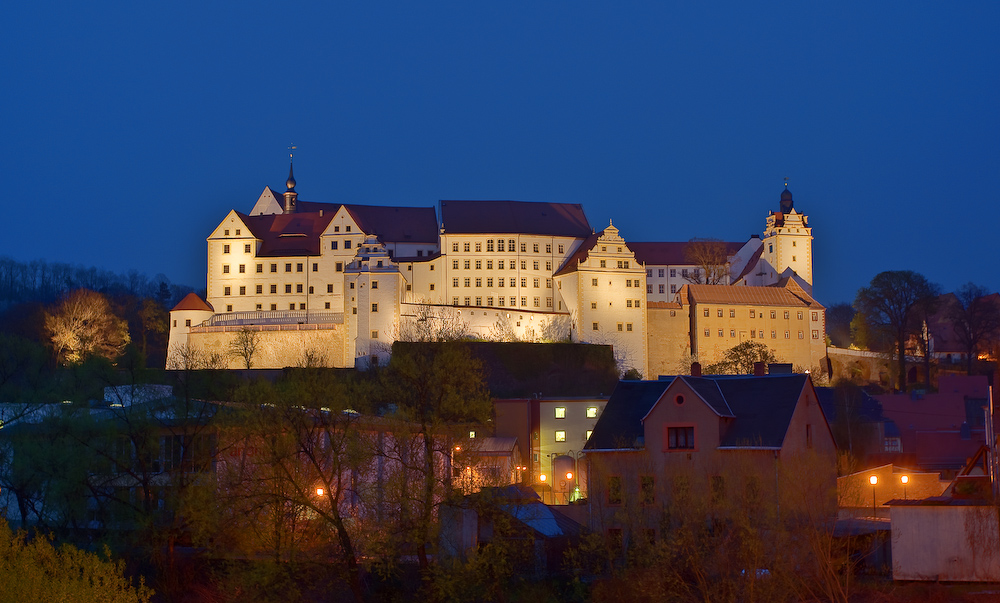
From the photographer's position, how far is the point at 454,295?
3492 inches

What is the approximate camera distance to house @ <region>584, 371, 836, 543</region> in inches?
1362

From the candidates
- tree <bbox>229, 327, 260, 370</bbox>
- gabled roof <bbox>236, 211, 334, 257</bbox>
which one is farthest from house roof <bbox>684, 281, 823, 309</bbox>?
tree <bbox>229, 327, 260, 370</bbox>

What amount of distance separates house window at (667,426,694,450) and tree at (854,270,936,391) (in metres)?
53.2

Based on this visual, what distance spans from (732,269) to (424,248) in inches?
1073

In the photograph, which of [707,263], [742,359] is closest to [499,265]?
[707,263]

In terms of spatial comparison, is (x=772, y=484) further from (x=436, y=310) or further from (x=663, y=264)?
(x=663, y=264)

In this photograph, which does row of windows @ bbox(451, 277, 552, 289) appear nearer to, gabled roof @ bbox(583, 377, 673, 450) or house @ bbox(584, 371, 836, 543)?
gabled roof @ bbox(583, 377, 673, 450)

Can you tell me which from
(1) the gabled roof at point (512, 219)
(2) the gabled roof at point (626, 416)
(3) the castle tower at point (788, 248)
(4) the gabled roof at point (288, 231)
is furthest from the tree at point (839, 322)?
(2) the gabled roof at point (626, 416)

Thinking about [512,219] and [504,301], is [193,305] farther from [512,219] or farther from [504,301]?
[512,219]

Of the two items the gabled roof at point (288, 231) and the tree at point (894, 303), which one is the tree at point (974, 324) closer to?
the tree at point (894, 303)

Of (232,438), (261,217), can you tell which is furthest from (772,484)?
(261,217)

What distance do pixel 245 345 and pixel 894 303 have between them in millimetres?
47797

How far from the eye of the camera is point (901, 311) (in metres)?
88.9

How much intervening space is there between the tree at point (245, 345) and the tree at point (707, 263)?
36.9m
